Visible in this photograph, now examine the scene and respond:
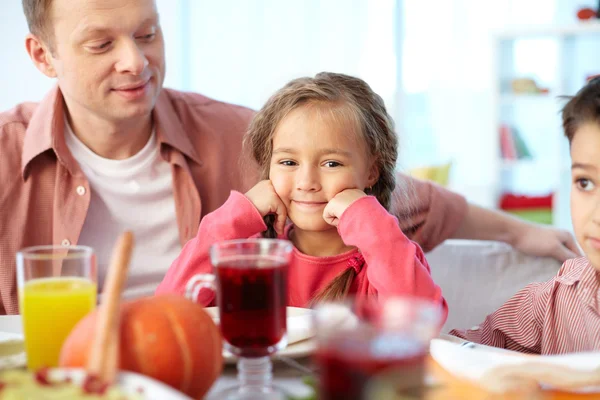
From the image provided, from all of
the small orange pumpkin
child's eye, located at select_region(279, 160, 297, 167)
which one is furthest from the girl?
the small orange pumpkin

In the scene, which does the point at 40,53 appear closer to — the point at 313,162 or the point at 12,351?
the point at 313,162

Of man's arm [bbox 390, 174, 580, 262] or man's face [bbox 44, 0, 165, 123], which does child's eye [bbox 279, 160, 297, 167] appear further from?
man's face [bbox 44, 0, 165, 123]

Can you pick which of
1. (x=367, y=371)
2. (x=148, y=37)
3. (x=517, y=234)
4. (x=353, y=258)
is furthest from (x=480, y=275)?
(x=367, y=371)

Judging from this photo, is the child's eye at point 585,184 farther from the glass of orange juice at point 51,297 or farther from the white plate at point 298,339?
the glass of orange juice at point 51,297

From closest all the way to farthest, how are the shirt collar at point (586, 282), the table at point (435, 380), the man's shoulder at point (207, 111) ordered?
1. the table at point (435, 380)
2. the shirt collar at point (586, 282)
3. the man's shoulder at point (207, 111)

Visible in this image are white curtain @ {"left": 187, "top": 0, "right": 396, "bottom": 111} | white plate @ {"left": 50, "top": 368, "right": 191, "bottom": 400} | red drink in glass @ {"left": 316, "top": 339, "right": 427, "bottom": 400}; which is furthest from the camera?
white curtain @ {"left": 187, "top": 0, "right": 396, "bottom": 111}

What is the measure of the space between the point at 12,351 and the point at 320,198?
0.79 m

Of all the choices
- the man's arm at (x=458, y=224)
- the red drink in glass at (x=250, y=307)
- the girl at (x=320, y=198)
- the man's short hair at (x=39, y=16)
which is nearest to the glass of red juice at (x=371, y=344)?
the red drink in glass at (x=250, y=307)

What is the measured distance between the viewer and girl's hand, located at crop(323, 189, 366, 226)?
1.64 metres

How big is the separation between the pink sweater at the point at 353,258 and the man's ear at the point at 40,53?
33.7 inches

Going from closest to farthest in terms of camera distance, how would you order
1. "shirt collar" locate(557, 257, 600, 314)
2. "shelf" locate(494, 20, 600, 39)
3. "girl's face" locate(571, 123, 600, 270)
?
"girl's face" locate(571, 123, 600, 270), "shirt collar" locate(557, 257, 600, 314), "shelf" locate(494, 20, 600, 39)

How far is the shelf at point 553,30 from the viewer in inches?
215

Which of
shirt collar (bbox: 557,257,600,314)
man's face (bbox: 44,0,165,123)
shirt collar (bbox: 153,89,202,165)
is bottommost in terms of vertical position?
shirt collar (bbox: 557,257,600,314)

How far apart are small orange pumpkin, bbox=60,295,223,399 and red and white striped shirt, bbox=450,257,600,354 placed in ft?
A: 2.91
